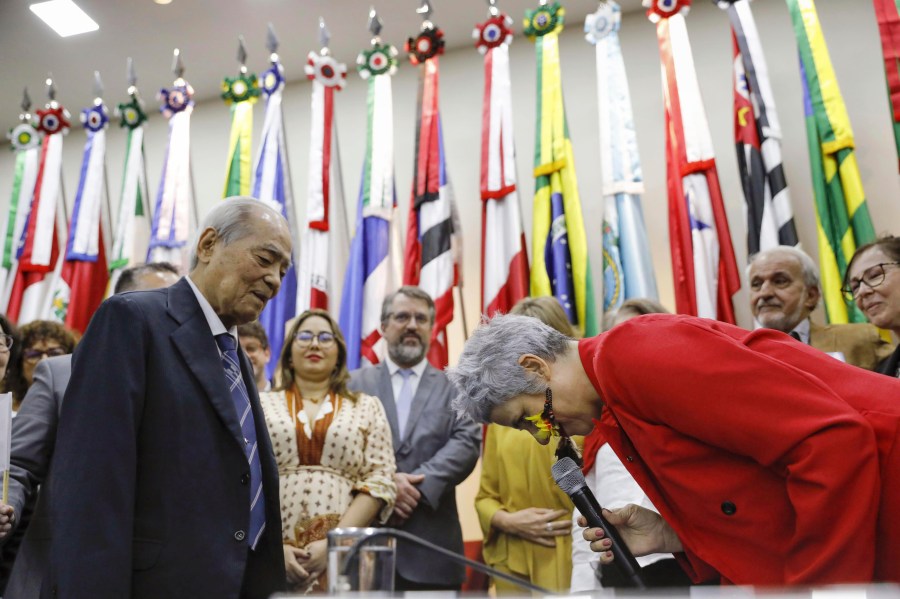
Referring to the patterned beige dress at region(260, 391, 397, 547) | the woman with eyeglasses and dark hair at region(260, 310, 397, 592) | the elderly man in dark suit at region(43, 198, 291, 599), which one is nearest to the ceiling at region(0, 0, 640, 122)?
the woman with eyeglasses and dark hair at region(260, 310, 397, 592)

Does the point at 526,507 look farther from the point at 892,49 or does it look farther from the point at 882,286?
the point at 892,49

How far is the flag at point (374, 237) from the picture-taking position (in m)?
4.29

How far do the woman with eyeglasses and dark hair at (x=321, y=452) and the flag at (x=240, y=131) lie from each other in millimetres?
2019

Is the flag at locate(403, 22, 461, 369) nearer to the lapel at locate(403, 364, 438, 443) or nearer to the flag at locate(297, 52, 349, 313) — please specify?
the flag at locate(297, 52, 349, 313)

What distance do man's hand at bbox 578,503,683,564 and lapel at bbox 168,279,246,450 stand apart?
81cm

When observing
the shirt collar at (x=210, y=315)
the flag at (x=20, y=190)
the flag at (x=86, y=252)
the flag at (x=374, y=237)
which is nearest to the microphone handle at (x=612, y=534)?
the shirt collar at (x=210, y=315)

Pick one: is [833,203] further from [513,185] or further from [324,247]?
[324,247]

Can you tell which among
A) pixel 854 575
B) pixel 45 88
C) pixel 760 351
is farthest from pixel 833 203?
pixel 45 88

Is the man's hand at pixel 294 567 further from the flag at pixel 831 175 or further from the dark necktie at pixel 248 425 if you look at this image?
the flag at pixel 831 175

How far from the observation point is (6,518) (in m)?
2.00

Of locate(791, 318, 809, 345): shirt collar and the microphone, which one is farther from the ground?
locate(791, 318, 809, 345): shirt collar

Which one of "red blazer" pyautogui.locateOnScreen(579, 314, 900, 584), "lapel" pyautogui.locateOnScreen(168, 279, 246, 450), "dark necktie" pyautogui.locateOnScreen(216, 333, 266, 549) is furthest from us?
"dark necktie" pyautogui.locateOnScreen(216, 333, 266, 549)

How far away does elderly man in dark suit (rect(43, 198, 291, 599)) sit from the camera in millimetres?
1624

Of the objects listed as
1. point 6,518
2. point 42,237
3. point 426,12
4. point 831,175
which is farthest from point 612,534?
point 42,237
